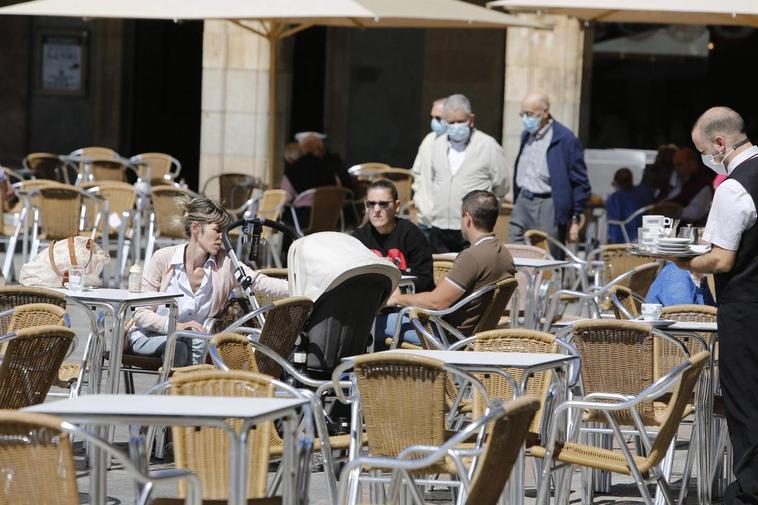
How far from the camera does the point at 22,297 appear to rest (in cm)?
703

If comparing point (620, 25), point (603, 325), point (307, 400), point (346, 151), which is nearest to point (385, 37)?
point (346, 151)

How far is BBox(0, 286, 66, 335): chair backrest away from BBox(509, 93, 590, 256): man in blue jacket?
5.40m

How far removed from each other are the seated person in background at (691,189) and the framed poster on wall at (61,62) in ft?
29.3

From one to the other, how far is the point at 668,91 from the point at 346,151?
4.24 meters

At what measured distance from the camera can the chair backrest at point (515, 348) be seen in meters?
6.22

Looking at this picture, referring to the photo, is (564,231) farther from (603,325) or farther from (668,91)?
(668,91)

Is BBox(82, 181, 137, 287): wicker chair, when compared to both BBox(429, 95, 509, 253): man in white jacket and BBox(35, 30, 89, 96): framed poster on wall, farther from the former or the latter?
BBox(35, 30, 89, 96): framed poster on wall

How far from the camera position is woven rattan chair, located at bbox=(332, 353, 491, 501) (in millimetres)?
5273

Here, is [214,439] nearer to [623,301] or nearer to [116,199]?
[623,301]

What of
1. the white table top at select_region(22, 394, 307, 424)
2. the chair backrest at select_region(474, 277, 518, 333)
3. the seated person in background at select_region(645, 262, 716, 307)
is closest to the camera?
the white table top at select_region(22, 394, 307, 424)

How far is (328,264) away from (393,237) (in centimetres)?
218

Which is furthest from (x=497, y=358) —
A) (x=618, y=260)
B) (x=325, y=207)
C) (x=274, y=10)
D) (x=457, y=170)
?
(x=325, y=207)

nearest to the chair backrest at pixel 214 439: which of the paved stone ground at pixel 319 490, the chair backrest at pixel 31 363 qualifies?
the chair backrest at pixel 31 363

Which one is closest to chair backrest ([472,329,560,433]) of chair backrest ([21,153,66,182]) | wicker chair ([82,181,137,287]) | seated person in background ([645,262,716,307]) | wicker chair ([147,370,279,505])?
wicker chair ([147,370,279,505])
